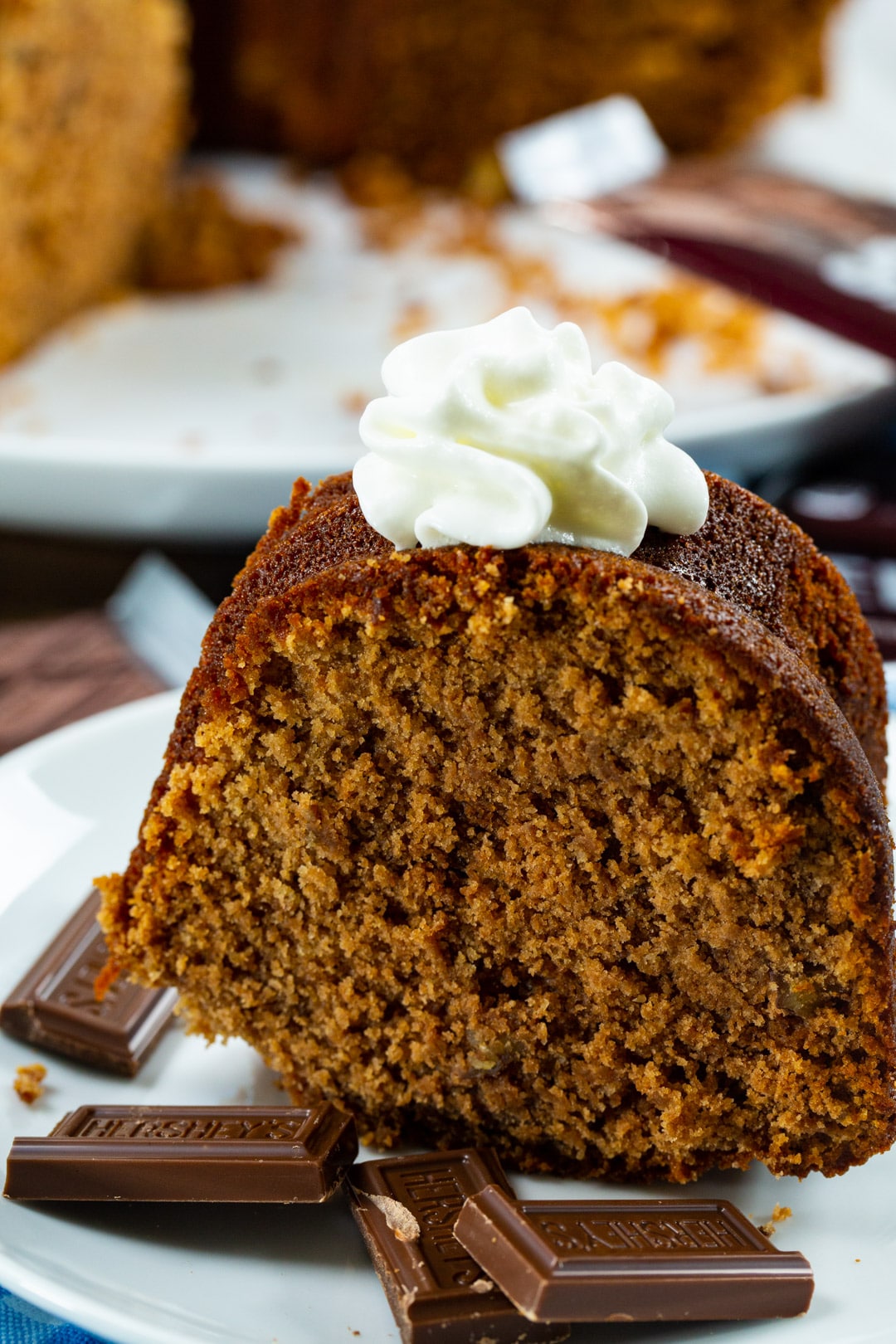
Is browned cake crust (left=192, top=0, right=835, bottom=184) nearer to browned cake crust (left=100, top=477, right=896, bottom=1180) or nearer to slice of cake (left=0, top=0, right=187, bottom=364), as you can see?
slice of cake (left=0, top=0, right=187, bottom=364)

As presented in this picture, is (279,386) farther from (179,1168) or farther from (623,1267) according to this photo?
(623,1267)

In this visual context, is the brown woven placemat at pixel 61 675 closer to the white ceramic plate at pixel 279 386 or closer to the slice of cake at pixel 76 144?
the white ceramic plate at pixel 279 386

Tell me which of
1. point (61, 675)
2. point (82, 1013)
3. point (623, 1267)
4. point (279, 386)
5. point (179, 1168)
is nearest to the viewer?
point (623, 1267)

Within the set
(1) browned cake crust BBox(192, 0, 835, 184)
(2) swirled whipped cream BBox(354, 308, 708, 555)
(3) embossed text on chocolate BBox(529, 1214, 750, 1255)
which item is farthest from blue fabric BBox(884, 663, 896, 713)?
(1) browned cake crust BBox(192, 0, 835, 184)

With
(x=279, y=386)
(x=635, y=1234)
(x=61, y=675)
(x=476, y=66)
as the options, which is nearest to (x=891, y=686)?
(x=635, y=1234)

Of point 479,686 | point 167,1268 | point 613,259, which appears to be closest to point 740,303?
point 613,259

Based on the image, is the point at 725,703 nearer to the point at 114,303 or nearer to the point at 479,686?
the point at 479,686
